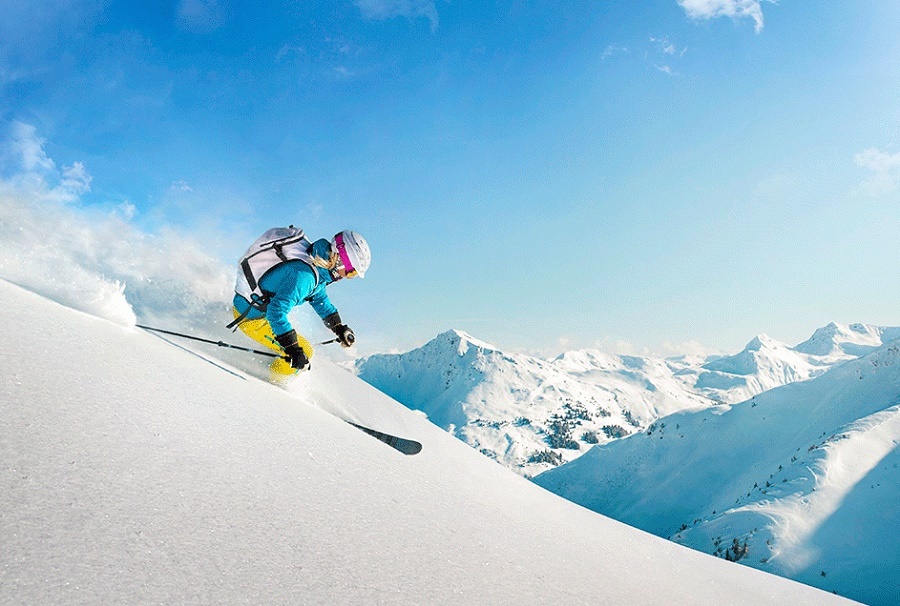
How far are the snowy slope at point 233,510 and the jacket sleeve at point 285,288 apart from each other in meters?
1.19

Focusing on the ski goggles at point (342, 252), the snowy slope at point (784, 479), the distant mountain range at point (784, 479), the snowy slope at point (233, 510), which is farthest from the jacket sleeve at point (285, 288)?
the snowy slope at point (784, 479)

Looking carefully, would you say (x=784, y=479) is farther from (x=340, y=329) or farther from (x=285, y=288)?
(x=285, y=288)

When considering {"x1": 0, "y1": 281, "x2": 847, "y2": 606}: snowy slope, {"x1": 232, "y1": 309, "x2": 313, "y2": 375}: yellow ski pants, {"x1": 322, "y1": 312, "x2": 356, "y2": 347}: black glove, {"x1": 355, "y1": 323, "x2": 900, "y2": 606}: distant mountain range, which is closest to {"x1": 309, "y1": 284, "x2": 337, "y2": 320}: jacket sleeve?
{"x1": 322, "y1": 312, "x2": 356, "y2": 347}: black glove

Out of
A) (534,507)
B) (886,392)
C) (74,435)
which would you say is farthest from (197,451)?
(886,392)

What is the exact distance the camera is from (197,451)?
252 centimetres

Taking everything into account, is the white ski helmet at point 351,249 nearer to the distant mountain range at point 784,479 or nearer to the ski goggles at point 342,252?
the ski goggles at point 342,252

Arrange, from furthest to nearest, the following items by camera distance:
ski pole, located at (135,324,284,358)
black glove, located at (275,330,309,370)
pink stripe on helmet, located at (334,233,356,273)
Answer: pink stripe on helmet, located at (334,233,356,273), ski pole, located at (135,324,284,358), black glove, located at (275,330,309,370)

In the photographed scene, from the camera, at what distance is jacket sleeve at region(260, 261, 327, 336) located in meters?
5.55

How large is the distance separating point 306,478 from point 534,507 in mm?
2436

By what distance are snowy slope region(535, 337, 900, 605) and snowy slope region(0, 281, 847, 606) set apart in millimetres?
10167

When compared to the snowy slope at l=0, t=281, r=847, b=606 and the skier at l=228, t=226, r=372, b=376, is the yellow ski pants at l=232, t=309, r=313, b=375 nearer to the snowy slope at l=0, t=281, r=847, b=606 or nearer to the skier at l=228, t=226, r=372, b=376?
the skier at l=228, t=226, r=372, b=376

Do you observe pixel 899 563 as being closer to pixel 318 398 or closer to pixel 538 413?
pixel 318 398

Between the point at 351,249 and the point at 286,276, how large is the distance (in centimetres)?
89

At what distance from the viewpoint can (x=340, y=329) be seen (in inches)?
271
